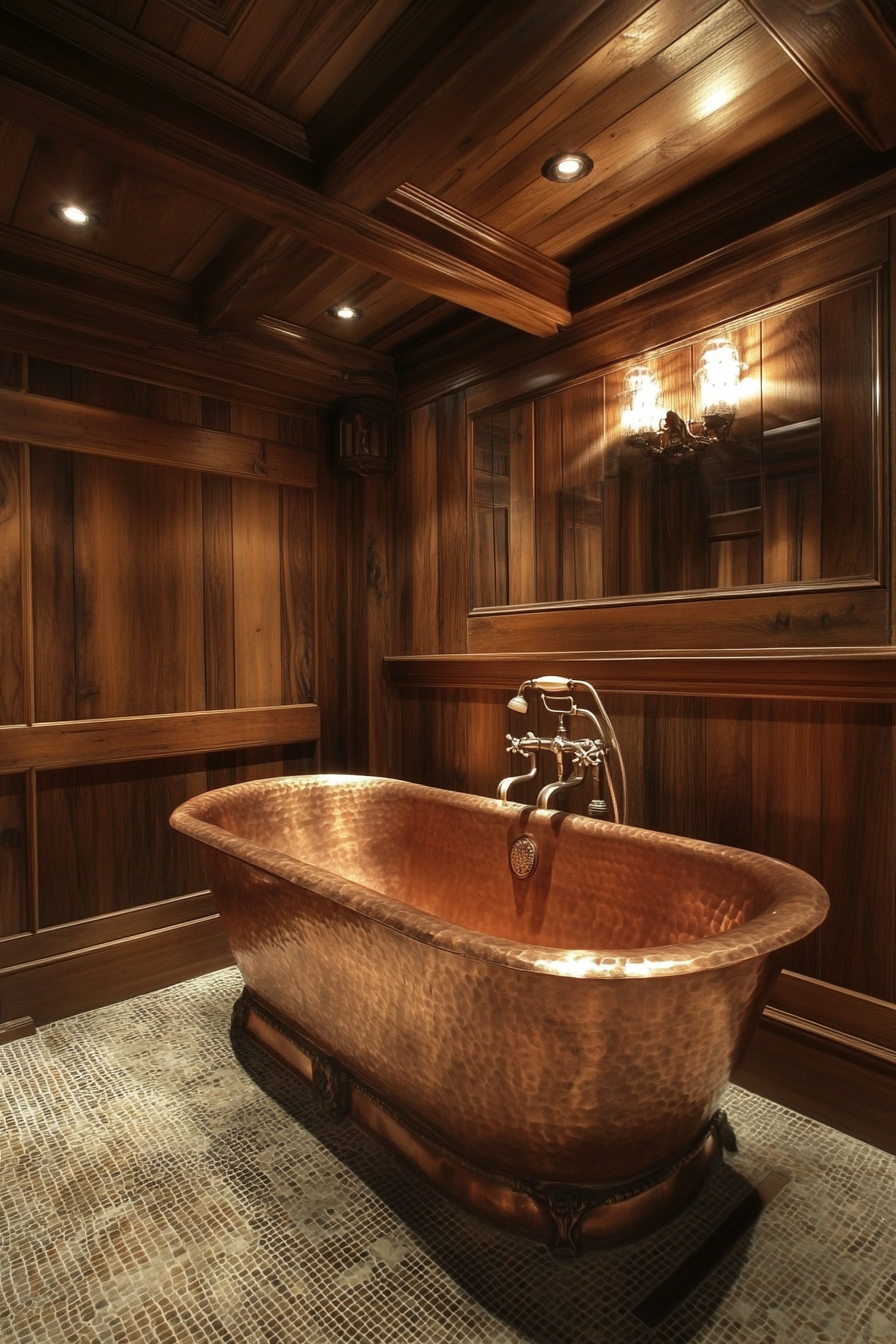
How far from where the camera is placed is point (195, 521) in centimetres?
260

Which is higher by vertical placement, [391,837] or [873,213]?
[873,213]

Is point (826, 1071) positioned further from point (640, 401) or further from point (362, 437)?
point (362, 437)

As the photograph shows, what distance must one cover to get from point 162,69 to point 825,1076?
104 inches

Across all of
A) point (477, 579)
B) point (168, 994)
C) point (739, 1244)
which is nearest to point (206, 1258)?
point (739, 1244)

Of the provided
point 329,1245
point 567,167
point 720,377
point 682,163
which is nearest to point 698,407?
point 720,377

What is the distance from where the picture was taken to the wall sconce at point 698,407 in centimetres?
187

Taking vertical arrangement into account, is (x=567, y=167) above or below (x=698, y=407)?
above

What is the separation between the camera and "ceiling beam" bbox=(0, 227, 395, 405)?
211 cm

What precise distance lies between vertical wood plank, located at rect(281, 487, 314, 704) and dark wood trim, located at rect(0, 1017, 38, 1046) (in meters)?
1.32

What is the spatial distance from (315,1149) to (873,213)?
7.96 feet

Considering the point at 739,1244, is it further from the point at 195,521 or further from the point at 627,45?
the point at 195,521

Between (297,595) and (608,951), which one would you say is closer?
(608,951)

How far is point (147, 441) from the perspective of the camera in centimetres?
246

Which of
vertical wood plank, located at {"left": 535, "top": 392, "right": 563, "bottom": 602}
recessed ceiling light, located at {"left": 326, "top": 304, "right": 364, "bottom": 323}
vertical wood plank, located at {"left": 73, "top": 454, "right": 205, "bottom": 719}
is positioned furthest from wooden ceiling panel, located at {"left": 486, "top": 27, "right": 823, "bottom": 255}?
vertical wood plank, located at {"left": 73, "top": 454, "right": 205, "bottom": 719}
